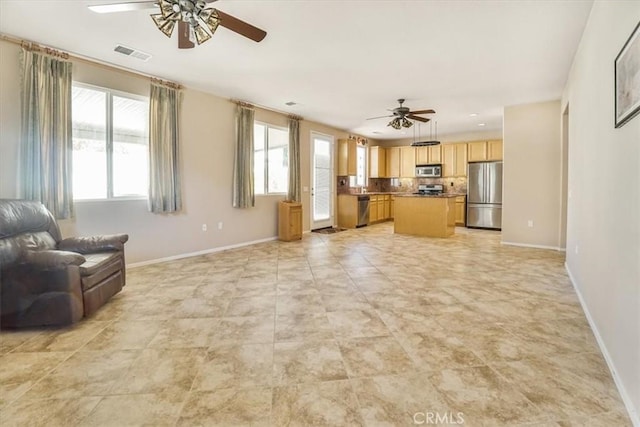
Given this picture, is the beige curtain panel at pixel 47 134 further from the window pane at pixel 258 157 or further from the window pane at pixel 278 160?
the window pane at pixel 278 160

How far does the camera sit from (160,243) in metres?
4.73

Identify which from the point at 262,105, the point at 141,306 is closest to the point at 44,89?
the point at 141,306

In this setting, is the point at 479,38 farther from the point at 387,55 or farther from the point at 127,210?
the point at 127,210

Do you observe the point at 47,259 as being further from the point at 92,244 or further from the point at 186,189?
the point at 186,189

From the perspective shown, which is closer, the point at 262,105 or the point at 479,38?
the point at 479,38

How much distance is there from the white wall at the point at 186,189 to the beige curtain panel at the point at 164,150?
16 centimetres

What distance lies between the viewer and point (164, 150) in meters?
4.60

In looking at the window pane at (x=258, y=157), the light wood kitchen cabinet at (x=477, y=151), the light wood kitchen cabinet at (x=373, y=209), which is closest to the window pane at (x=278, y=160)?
the window pane at (x=258, y=157)

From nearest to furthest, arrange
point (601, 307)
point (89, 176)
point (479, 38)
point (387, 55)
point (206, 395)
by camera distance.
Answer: point (206, 395), point (601, 307), point (479, 38), point (387, 55), point (89, 176)

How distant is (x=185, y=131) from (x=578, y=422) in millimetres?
5379

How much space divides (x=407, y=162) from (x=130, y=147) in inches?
307

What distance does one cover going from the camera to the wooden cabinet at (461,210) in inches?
346

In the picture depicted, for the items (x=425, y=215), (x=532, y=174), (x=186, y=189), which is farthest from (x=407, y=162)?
(x=186, y=189)

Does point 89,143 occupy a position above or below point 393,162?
below
